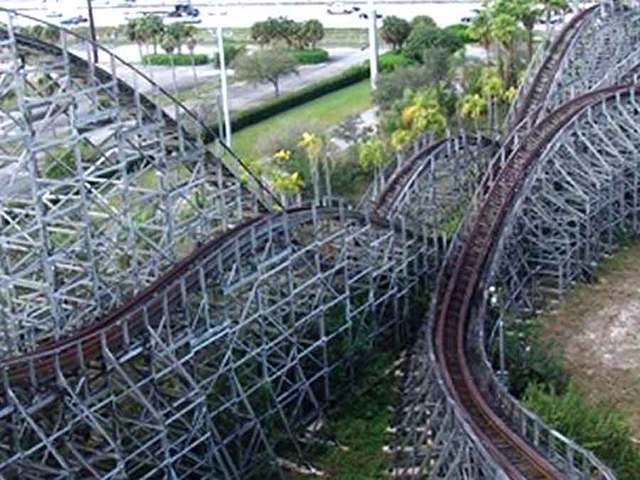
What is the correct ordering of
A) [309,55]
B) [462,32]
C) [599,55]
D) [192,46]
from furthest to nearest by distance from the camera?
[309,55] < [192,46] < [462,32] < [599,55]

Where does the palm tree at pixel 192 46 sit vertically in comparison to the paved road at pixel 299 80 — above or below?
above

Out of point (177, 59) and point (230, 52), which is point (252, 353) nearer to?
point (230, 52)

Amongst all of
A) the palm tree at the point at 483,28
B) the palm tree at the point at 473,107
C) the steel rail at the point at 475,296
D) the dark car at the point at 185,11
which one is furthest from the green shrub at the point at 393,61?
the steel rail at the point at 475,296

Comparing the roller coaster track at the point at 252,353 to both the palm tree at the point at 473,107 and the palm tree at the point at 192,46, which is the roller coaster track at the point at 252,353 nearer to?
the palm tree at the point at 473,107

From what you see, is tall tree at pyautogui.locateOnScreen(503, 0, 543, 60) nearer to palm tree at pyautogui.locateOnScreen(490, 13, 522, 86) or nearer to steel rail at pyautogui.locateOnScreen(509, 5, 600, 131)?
palm tree at pyautogui.locateOnScreen(490, 13, 522, 86)

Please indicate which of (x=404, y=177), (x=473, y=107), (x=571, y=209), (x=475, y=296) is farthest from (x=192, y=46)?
(x=475, y=296)
